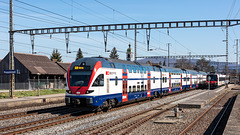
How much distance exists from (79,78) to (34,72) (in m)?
34.9

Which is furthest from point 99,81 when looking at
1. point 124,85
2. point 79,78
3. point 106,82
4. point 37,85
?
point 37,85

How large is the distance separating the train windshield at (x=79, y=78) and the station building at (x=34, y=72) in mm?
28443

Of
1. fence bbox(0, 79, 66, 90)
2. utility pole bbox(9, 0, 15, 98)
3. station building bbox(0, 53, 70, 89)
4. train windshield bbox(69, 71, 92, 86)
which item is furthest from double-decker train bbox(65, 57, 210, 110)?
station building bbox(0, 53, 70, 89)

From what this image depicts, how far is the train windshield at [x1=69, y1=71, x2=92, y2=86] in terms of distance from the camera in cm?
1766

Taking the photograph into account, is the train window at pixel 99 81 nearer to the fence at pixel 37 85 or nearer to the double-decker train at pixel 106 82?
the double-decker train at pixel 106 82

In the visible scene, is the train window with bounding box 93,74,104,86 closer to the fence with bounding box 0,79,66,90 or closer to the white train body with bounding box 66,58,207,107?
the white train body with bounding box 66,58,207,107

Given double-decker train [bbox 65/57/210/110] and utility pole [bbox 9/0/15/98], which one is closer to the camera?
double-decker train [bbox 65/57/210/110]

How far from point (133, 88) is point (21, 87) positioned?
27.2 m

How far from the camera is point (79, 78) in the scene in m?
17.9

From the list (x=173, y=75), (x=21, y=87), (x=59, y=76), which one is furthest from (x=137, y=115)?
Answer: (x=59, y=76)

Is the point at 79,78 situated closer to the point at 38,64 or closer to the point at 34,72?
the point at 34,72

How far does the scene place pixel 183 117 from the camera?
1792 cm

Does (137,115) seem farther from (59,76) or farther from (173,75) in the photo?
(59,76)

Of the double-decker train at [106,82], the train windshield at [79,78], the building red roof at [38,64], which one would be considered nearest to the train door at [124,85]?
the double-decker train at [106,82]
